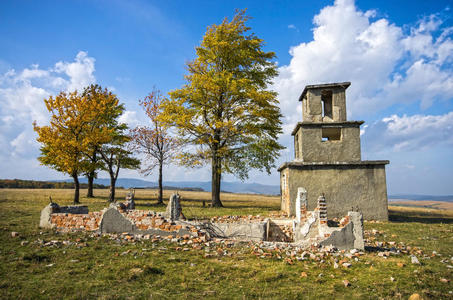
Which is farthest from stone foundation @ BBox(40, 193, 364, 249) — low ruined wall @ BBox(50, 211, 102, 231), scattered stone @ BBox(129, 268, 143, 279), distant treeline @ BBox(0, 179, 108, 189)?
distant treeline @ BBox(0, 179, 108, 189)

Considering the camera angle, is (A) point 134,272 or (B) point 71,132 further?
(B) point 71,132

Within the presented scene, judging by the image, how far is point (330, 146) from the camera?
16.0 m

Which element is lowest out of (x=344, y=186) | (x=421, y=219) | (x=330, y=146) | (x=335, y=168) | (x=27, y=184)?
(x=421, y=219)

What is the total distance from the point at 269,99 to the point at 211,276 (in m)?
15.6

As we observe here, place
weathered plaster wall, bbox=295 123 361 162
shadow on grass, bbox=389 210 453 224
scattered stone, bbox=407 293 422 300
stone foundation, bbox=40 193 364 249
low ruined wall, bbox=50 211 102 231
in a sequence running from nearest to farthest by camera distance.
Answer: scattered stone, bbox=407 293 422 300 < stone foundation, bbox=40 193 364 249 < low ruined wall, bbox=50 211 102 231 < shadow on grass, bbox=389 210 453 224 < weathered plaster wall, bbox=295 123 361 162

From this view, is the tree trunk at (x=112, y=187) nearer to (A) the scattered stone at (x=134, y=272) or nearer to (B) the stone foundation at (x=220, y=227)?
(B) the stone foundation at (x=220, y=227)

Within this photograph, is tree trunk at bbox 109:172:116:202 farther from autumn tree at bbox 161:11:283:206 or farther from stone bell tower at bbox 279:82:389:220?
stone bell tower at bbox 279:82:389:220

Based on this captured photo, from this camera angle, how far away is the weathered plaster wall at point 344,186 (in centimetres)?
1484

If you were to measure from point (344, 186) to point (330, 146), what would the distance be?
8.15 feet

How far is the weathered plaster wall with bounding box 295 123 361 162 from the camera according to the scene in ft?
52.1

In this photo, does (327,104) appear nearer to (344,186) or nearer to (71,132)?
(344,186)

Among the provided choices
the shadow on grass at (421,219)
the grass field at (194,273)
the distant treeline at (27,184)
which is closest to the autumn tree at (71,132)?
the grass field at (194,273)

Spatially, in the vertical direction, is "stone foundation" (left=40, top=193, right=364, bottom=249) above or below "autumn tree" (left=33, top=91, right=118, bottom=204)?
below

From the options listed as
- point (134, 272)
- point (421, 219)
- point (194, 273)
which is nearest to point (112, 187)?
point (134, 272)
